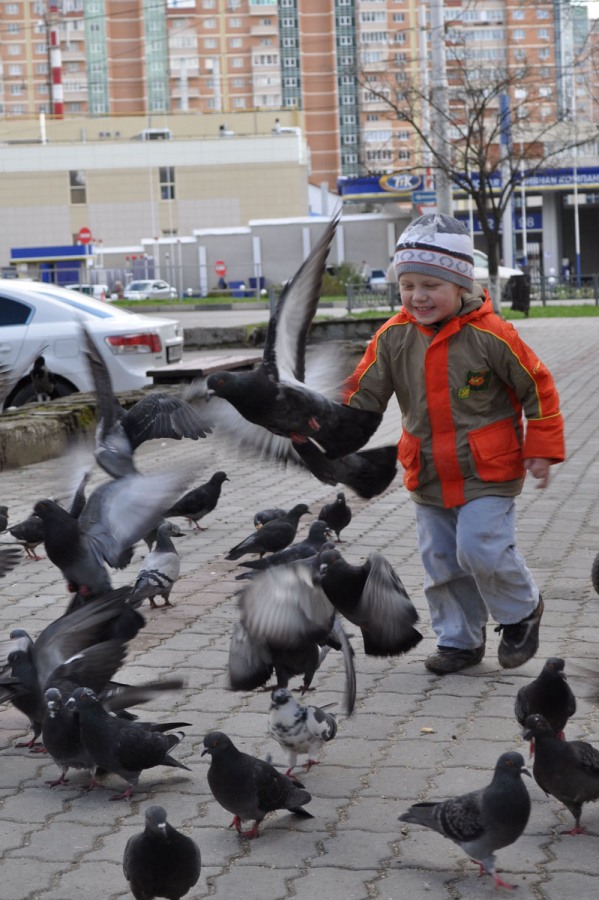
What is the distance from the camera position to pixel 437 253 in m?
4.56

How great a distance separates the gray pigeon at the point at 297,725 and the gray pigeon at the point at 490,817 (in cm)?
74

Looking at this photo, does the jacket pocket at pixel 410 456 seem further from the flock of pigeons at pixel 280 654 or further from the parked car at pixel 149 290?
the parked car at pixel 149 290

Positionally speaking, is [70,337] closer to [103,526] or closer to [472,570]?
[103,526]

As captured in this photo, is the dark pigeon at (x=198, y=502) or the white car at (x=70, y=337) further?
the white car at (x=70, y=337)

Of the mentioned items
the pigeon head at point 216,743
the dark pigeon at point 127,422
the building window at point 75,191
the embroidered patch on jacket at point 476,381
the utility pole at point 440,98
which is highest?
the building window at point 75,191

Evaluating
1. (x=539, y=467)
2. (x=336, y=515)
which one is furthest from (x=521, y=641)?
(x=336, y=515)

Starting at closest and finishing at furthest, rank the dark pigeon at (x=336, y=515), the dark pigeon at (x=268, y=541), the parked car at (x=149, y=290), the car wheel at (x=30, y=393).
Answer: the dark pigeon at (x=268, y=541), the dark pigeon at (x=336, y=515), the car wheel at (x=30, y=393), the parked car at (x=149, y=290)

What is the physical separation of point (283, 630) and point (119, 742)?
1.98ft

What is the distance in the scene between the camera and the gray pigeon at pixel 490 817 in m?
3.27

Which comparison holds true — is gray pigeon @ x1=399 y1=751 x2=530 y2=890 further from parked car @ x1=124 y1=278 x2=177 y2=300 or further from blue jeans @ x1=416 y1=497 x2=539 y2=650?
parked car @ x1=124 y1=278 x2=177 y2=300

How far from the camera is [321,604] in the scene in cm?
413

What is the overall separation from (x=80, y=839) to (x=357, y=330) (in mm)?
17701

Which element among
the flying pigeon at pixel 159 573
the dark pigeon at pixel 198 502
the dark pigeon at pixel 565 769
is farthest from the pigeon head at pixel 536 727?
the dark pigeon at pixel 198 502

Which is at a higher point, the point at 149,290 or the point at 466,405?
the point at 149,290
